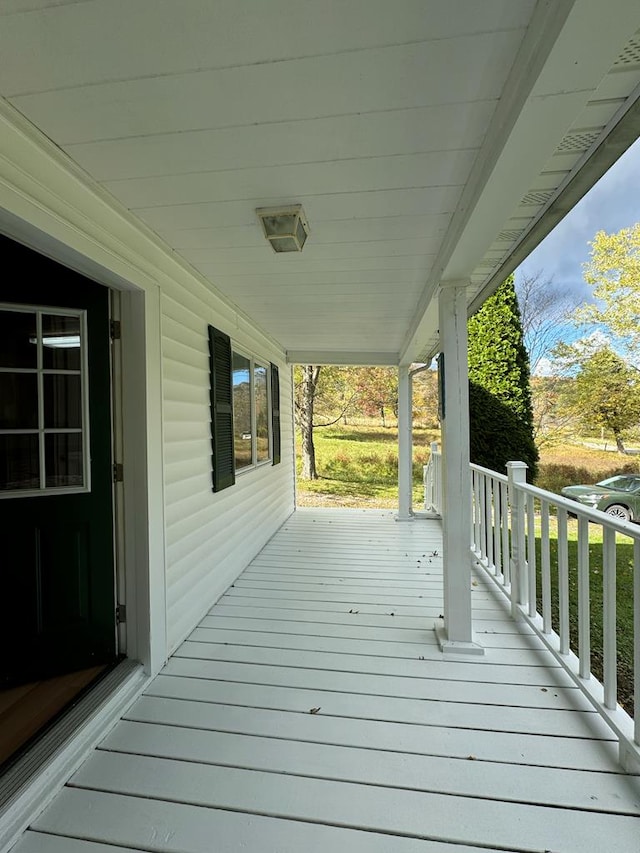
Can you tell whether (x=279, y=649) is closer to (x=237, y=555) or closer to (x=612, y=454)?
(x=237, y=555)

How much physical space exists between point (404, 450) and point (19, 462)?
4538 millimetres

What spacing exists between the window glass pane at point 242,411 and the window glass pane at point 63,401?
1.60 metres

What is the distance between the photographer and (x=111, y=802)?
142 cm

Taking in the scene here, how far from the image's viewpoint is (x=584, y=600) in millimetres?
1918

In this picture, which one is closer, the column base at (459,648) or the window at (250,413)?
the column base at (459,648)

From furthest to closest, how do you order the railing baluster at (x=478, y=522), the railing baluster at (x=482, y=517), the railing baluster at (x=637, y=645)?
the railing baluster at (x=478, y=522) < the railing baluster at (x=482, y=517) < the railing baluster at (x=637, y=645)

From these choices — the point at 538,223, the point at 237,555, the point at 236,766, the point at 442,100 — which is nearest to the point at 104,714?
the point at 236,766

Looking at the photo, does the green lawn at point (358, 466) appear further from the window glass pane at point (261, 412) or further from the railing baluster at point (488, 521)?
the railing baluster at point (488, 521)

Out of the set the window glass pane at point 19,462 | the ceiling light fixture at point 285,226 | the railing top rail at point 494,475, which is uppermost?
the ceiling light fixture at point 285,226

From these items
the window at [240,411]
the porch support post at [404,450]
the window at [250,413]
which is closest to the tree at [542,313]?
the porch support post at [404,450]

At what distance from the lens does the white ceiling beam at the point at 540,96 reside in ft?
2.76

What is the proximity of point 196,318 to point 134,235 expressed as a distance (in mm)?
836

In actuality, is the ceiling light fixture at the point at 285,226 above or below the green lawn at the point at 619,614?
above

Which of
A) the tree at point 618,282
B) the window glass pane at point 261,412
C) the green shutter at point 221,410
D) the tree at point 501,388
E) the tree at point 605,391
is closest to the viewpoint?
the green shutter at point 221,410
